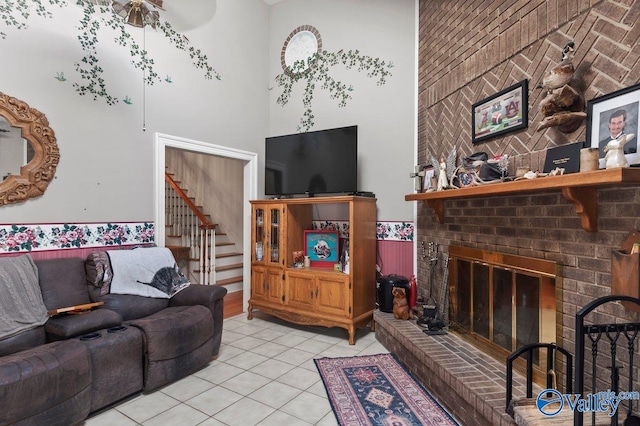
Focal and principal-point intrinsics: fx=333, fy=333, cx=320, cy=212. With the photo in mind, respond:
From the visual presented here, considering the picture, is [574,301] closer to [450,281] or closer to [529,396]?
[529,396]

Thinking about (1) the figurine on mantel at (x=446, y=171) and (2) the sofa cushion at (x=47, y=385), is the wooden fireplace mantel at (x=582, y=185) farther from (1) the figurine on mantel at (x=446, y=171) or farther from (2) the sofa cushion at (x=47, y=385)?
(2) the sofa cushion at (x=47, y=385)

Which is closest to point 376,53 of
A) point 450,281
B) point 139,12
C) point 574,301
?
point 139,12

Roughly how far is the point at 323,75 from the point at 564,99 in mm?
2926

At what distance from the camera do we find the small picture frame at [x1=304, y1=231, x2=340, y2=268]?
12.3 ft

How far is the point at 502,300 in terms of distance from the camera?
2328 mm

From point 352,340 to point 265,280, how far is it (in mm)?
1230

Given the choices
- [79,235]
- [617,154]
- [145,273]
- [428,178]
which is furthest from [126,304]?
[617,154]

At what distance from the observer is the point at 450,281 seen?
286cm

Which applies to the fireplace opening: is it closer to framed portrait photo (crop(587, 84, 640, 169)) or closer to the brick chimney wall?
the brick chimney wall

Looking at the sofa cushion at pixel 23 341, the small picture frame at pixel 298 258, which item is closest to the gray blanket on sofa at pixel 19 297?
the sofa cushion at pixel 23 341

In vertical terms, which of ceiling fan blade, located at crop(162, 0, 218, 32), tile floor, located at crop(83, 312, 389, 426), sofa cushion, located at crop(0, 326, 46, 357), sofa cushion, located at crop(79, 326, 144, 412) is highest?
ceiling fan blade, located at crop(162, 0, 218, 32)

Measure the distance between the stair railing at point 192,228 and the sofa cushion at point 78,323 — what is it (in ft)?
7.19

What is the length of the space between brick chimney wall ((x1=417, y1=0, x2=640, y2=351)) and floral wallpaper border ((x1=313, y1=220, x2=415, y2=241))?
10.9 inches

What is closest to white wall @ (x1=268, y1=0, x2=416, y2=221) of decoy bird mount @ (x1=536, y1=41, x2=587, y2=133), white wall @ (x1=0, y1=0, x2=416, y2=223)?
white wall @ (x1=0, y1=0, x2=416, y2=223)
